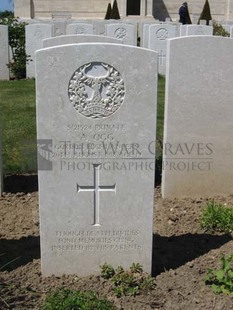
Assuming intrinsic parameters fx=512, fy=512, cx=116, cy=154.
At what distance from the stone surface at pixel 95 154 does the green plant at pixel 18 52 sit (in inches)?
405

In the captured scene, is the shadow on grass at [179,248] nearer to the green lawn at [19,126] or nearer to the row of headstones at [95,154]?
the row of headstones at [95,154]

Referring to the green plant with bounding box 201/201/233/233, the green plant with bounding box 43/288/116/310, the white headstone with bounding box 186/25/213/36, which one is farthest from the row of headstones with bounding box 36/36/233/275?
the white headstone with bounding box 186/25/213/36

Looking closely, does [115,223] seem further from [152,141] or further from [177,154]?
[177,154]

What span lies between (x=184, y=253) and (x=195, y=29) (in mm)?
11894

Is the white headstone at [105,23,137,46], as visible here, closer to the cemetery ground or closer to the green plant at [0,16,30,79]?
the green plant at [0,16,30,79]

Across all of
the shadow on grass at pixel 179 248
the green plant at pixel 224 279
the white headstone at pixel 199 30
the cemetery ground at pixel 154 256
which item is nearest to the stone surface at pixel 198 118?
the cemetery ground at pixel 154 256

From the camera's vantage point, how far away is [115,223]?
11.5 feet

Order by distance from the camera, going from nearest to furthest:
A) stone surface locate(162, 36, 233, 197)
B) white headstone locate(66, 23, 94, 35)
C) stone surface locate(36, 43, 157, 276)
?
1. stone surface locate(36, 43, 157, 276)
2. stone surface locate(162, 36, 233, 197)
3. white headstone locate(66, 23, 94, 35)

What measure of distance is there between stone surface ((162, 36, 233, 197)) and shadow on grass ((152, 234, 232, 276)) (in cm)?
109

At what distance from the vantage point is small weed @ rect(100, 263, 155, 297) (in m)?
3.33

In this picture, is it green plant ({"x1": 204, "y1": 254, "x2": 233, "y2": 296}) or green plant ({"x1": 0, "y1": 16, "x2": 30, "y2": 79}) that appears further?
green plant ({"x1": 0, "y1": 16, "x2": 30, "y2": 79})

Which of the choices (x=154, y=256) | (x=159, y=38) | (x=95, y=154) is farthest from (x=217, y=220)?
(x=159, y=38)

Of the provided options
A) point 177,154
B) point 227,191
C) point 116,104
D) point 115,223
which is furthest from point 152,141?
point 227,191

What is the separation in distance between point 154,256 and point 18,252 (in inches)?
40.7
